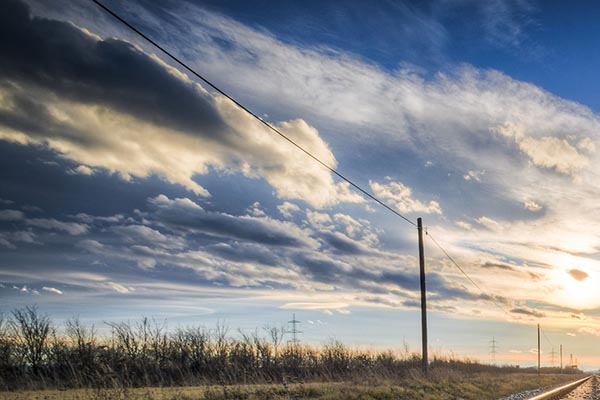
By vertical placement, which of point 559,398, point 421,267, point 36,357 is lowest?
point 559,398

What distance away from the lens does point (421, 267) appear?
98.3 feet

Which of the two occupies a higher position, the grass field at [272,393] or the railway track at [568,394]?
the grass field at [272,393]

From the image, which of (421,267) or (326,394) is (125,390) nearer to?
(326,394)

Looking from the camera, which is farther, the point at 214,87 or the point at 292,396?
the point at 292,396

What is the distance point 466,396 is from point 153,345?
17.3 m

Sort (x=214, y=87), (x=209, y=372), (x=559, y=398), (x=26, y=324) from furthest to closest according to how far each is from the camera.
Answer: (x=209, y=372) → (x=26, y=324) → (x=559, y=398) → (x=214, y=87)

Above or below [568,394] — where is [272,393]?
above

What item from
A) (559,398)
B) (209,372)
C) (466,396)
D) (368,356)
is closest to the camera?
(466,396)

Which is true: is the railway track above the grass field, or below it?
below

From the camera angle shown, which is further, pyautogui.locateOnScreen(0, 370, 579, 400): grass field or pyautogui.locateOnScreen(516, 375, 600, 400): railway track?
pyautogui.locateOnScreen(516, 375, 600, 400): railway track

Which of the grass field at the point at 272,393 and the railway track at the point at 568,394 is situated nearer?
the grass field at the point at 272,393

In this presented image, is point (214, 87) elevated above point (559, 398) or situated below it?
above

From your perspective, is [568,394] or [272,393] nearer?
[272,393]

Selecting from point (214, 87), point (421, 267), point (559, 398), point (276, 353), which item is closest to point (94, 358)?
point (276, 353)
